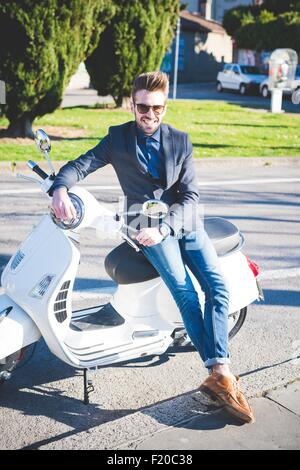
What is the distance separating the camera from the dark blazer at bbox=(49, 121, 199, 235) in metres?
3.54

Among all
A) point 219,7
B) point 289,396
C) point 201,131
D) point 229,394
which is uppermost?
point 219,7

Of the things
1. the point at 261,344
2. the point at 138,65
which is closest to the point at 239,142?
the point at 138,65

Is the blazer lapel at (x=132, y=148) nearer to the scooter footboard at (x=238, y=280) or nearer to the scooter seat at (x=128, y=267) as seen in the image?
the scooter seat at (x=128, y=267)

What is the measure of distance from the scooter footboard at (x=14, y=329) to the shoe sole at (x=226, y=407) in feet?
3.03

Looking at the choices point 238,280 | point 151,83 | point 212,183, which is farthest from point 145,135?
point 212,183

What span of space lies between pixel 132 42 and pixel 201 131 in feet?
11.9

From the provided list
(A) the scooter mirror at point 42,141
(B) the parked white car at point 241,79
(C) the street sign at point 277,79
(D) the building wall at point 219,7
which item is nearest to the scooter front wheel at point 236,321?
(A) the scooter mirror at point 42,141

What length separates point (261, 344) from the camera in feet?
14.5

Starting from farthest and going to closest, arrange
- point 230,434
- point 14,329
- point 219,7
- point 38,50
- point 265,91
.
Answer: point 219,7 → point 265,91 → point 38,50 → point 14,329 → point 230,434

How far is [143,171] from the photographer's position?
3568 mm

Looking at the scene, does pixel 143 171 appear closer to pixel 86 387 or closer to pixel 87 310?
pixel 87 310

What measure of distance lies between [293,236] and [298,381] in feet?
11.8

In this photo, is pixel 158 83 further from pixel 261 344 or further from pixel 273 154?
pixel 273 154

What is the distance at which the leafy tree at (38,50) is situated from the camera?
12203 millimetres
